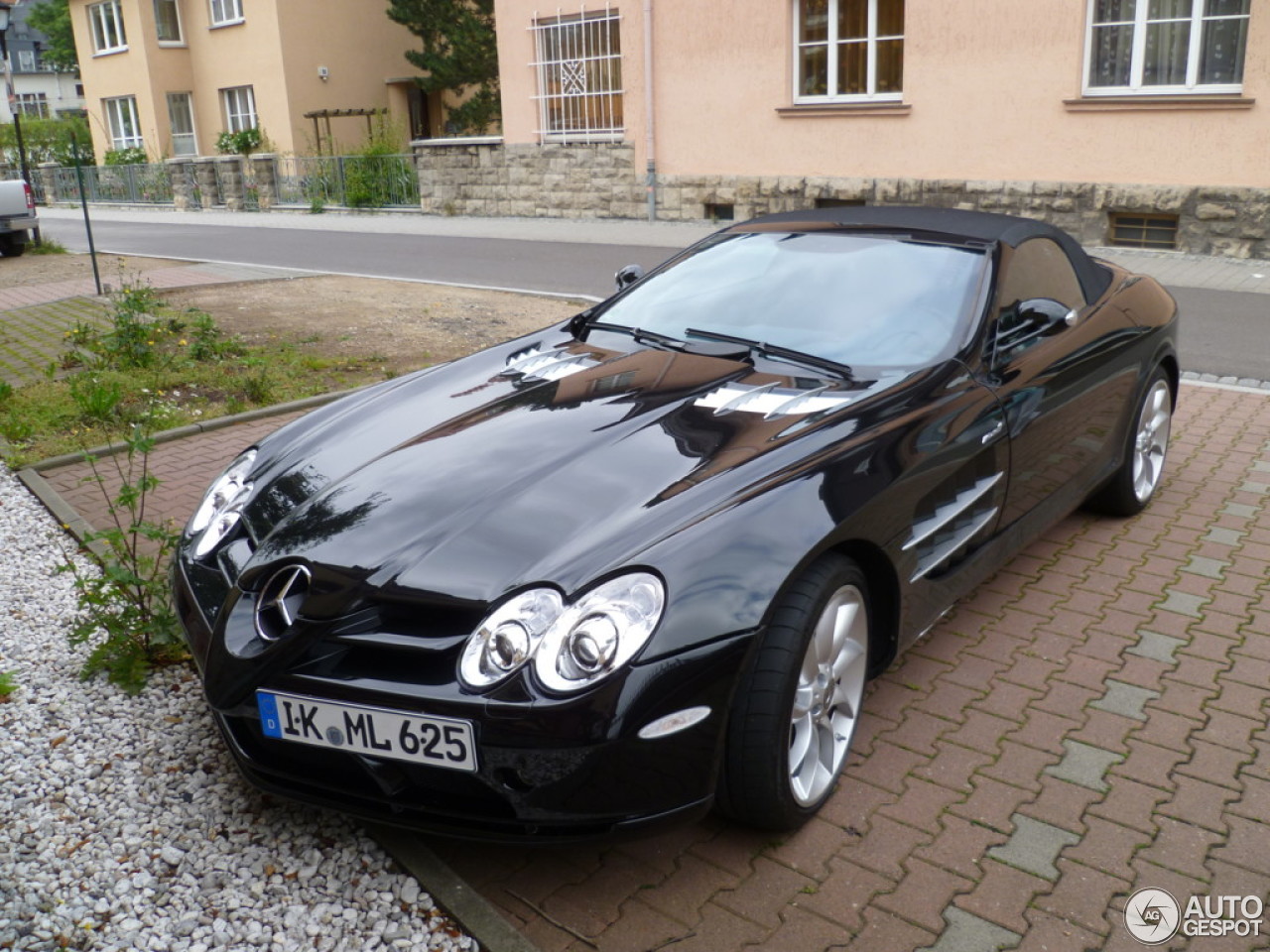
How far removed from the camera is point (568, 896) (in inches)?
109

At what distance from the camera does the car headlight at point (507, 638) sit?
2506 millimetres

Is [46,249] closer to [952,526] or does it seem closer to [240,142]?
[240,142]

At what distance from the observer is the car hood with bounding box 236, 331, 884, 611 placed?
2748mm

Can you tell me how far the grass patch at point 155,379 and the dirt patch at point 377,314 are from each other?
14.6 inches

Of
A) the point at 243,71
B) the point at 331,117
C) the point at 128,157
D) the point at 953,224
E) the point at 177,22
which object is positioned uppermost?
the point at 177,22

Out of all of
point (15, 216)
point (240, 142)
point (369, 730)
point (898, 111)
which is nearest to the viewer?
point (369, 730)

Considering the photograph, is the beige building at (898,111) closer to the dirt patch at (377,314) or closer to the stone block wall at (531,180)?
the stone block wall at (531,180)

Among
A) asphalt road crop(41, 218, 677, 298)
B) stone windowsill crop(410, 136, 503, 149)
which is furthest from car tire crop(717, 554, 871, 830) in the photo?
stone windowsill crop(410, 136, 503, 149)

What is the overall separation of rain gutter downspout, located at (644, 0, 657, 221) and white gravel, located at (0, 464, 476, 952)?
1659cm

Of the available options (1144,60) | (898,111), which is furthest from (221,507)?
(898,111)

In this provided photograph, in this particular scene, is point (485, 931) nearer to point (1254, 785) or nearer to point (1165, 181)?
point (1254, 785)

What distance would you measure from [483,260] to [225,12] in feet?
75.0

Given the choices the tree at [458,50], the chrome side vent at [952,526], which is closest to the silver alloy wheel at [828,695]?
the chrome side vent at [952,526]

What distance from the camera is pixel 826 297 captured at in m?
4.07
